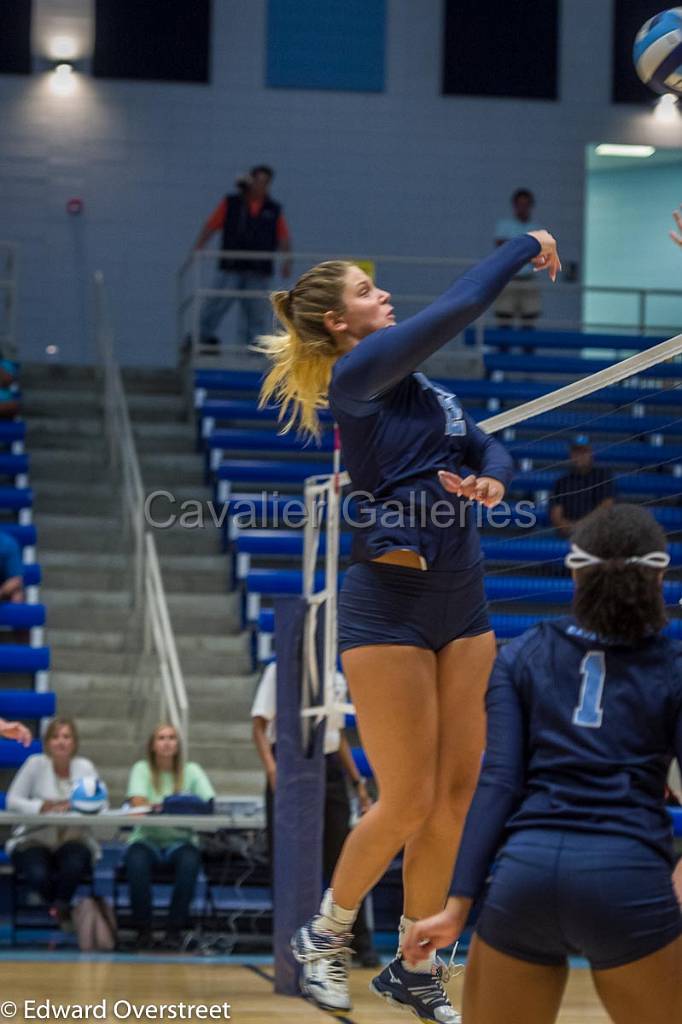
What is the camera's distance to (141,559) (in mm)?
11305

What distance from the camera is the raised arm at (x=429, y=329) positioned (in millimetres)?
3672

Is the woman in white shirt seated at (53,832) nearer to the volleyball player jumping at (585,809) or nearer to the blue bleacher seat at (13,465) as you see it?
the blue bleacher seat at (13,465)

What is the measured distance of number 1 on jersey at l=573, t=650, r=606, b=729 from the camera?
9.09 ft

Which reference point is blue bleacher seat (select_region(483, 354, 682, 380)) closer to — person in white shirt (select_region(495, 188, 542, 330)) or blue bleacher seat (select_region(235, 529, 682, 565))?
person in white shirt (select_region(495, 188, 542, 330))

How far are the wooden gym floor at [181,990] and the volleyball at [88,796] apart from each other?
95 cm

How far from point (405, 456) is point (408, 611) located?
0.39 m

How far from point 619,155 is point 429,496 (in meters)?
14.5

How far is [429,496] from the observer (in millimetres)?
4020

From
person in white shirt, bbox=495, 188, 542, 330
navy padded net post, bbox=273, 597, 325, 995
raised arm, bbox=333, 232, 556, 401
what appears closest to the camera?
raised arm, bbox=333, 232, 556, 401

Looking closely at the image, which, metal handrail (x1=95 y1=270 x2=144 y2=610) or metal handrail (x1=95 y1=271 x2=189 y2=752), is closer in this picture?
metal handrail (x1=95 y1=271 x2=189 y2=752)

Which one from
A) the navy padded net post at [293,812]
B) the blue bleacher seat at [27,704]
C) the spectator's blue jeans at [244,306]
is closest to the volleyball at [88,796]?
the blue bleacher seat at [27,704]

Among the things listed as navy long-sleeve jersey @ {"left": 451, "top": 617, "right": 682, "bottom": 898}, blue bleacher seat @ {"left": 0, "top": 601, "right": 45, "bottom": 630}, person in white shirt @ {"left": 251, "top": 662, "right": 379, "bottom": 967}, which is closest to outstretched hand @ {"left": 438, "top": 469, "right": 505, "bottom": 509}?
navy long-sleeve jersey @ {"left": 451, "top": 617, "right": 682, "bottom": 898}
